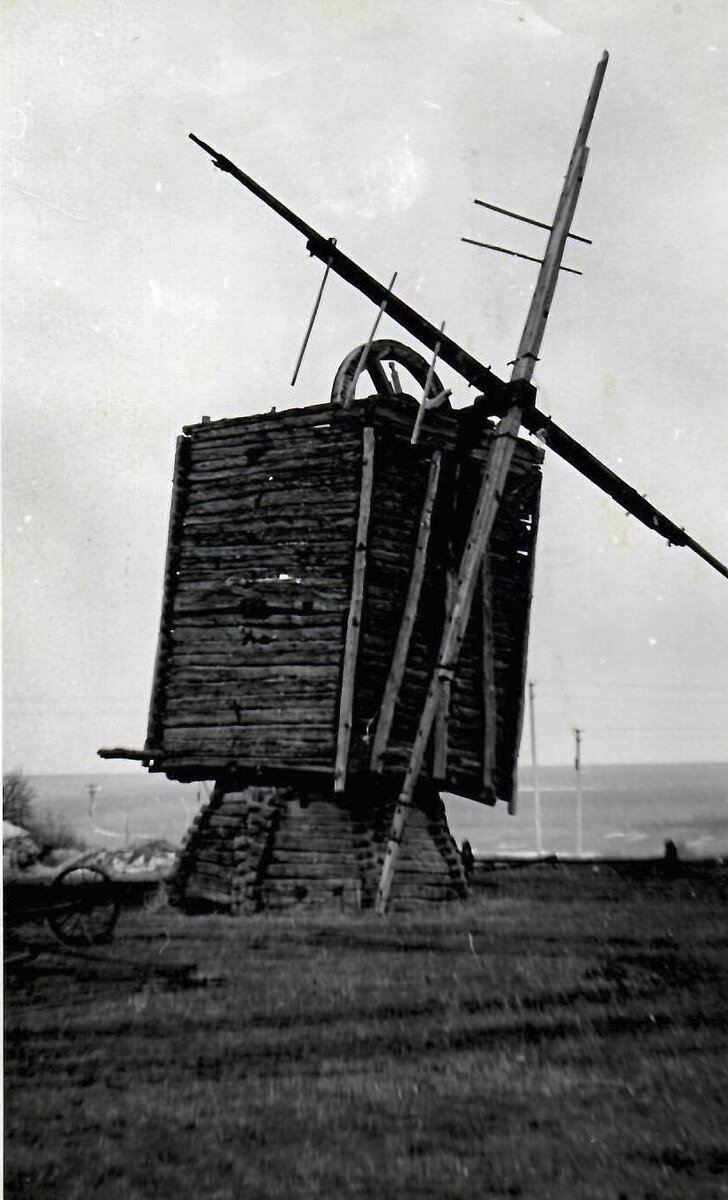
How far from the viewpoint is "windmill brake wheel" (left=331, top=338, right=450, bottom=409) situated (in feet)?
32.7

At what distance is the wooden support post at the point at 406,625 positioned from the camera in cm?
878

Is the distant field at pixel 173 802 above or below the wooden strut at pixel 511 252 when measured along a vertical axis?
below

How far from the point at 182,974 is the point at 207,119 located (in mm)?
5794

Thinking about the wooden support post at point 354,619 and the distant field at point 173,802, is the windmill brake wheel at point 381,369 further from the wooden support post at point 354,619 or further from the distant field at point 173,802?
the distant field at point 173,802

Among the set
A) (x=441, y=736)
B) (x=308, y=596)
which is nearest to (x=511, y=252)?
(x=308, y=596)

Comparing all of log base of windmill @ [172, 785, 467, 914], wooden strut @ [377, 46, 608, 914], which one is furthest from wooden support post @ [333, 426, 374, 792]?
wooden strut @ [377, 46, 608, 914]

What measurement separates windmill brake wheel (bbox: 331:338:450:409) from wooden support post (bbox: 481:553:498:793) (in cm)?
185

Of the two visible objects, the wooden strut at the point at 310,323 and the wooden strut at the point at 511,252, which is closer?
the wooden strut at the point at 511,252

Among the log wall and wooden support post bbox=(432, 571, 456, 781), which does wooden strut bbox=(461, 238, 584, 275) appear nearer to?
the log wall

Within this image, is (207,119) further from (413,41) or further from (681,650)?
(681,650)

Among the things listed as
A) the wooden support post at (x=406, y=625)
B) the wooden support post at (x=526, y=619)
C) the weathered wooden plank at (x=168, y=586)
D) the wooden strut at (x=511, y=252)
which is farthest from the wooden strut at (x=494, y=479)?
the weathered wooden plank at (x=168, y=586)

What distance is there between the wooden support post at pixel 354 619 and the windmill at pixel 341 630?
18mm

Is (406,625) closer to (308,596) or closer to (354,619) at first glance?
(354,619)

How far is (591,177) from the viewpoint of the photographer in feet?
24.1
